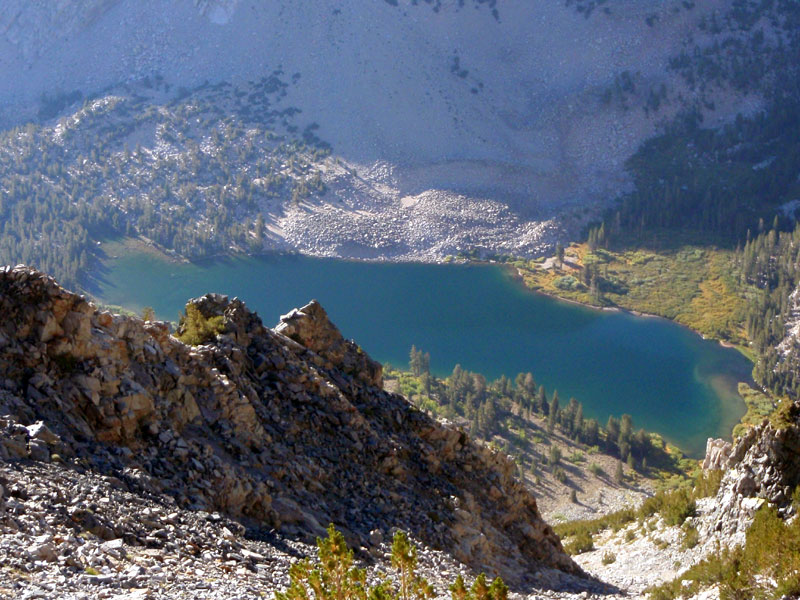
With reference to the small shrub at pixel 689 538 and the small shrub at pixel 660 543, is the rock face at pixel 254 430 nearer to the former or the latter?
the small shrub at pixel 660 543

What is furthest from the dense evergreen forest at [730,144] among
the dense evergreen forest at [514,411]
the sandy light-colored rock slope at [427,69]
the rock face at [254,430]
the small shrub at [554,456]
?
the rock face at [254,430]

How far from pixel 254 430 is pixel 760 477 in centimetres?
1563

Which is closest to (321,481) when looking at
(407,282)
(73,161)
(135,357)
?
(135,357)

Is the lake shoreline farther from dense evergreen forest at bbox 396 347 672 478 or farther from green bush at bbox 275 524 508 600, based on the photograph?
green bush at bbox 275 524 508 600

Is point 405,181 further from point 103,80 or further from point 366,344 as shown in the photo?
point 103,80

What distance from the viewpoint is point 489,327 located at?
11631 cm

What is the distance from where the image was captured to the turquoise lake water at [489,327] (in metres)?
98.3

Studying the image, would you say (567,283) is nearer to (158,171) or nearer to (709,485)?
(158,171)

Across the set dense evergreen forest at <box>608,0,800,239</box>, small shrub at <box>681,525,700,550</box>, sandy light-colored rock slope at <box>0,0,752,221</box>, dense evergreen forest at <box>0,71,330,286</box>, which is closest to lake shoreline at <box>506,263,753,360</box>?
sandy light-colored rock slope at <box>0,0,752,221</box>

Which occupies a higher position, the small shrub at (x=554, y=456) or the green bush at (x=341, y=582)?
the small shrub at (x=554, y=456)

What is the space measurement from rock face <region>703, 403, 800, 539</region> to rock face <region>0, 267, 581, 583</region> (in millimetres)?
6262

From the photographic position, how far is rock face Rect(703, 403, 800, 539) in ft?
84.6

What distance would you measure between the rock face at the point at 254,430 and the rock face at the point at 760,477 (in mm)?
6262

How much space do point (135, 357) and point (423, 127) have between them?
148220 millimetres
